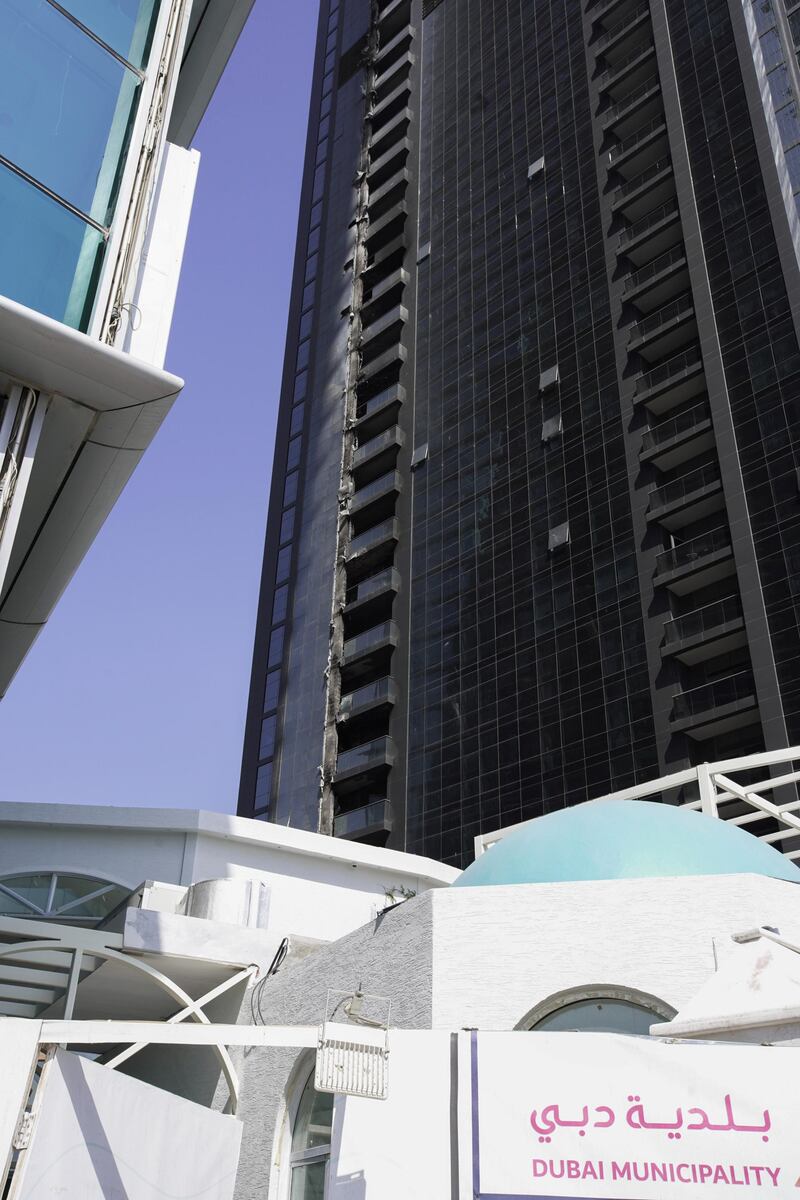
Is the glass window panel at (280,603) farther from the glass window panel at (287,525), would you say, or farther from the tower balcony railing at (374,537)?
the tower balcony railing at (374,537)

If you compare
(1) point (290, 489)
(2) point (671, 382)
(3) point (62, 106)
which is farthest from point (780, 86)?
(3) point (62, 106)

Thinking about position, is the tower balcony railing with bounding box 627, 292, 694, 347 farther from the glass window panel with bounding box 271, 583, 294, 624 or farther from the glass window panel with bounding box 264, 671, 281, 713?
the glass window panel with bounding box 264, 671, 281, 713

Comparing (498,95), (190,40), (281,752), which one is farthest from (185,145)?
(498,95)

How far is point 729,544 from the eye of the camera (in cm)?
3981

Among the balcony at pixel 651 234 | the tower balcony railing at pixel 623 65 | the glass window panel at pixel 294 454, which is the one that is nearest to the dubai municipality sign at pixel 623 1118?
the balcony at pixel 651 234

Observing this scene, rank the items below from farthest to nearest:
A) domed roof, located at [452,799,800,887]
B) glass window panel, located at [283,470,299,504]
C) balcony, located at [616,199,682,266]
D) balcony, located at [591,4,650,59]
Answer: glass window panel, located at [283,470,299,504], balcony, located at [591,4,650,59], balcony, located at [616,199,682,266], domed roof, located at [452,799,800,887]

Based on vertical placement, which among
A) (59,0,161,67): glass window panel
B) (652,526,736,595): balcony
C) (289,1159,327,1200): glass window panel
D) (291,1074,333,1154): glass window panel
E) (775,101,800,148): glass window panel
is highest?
(775,101,800,148): glass window panel

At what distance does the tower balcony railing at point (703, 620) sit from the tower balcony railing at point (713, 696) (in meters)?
1.87

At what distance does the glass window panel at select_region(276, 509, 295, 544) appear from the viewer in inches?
2515

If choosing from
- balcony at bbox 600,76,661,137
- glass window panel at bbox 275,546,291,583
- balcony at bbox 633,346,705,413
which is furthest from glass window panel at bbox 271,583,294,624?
balcony at bbox 600,76,661,137

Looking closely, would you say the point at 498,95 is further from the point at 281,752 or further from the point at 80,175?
the point at 80,175

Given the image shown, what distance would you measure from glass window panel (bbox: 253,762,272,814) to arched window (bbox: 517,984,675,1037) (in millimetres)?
46142

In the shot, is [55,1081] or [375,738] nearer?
[55,1081]

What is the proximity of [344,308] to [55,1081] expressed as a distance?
6496 centimetres
